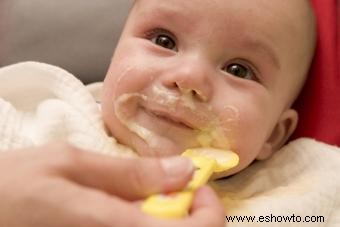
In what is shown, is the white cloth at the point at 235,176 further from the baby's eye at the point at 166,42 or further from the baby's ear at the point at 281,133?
the baby's eye at the point at 166,42

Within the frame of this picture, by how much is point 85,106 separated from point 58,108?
0.17ft

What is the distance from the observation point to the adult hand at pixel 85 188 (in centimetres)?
61

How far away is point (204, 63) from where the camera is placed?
40.2 inches

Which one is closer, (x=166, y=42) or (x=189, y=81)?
(x=189, y=81)

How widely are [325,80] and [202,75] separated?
0.34 meters

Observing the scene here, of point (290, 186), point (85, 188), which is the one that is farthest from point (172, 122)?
point (85, 188)

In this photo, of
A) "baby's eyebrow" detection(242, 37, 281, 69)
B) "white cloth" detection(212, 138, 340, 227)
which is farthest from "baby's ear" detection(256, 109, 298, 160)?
"baby's eyebrow" detection(242, 37, 281, 69)

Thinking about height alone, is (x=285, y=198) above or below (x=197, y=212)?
below

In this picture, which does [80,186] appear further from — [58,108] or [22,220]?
[58,108]

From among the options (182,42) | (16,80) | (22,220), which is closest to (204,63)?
(182,42)

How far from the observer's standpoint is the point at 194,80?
971mm

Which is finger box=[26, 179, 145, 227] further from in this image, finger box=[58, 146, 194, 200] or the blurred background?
the blurred background

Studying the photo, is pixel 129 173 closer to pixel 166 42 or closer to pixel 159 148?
pixel 159 148

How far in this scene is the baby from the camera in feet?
3.24
